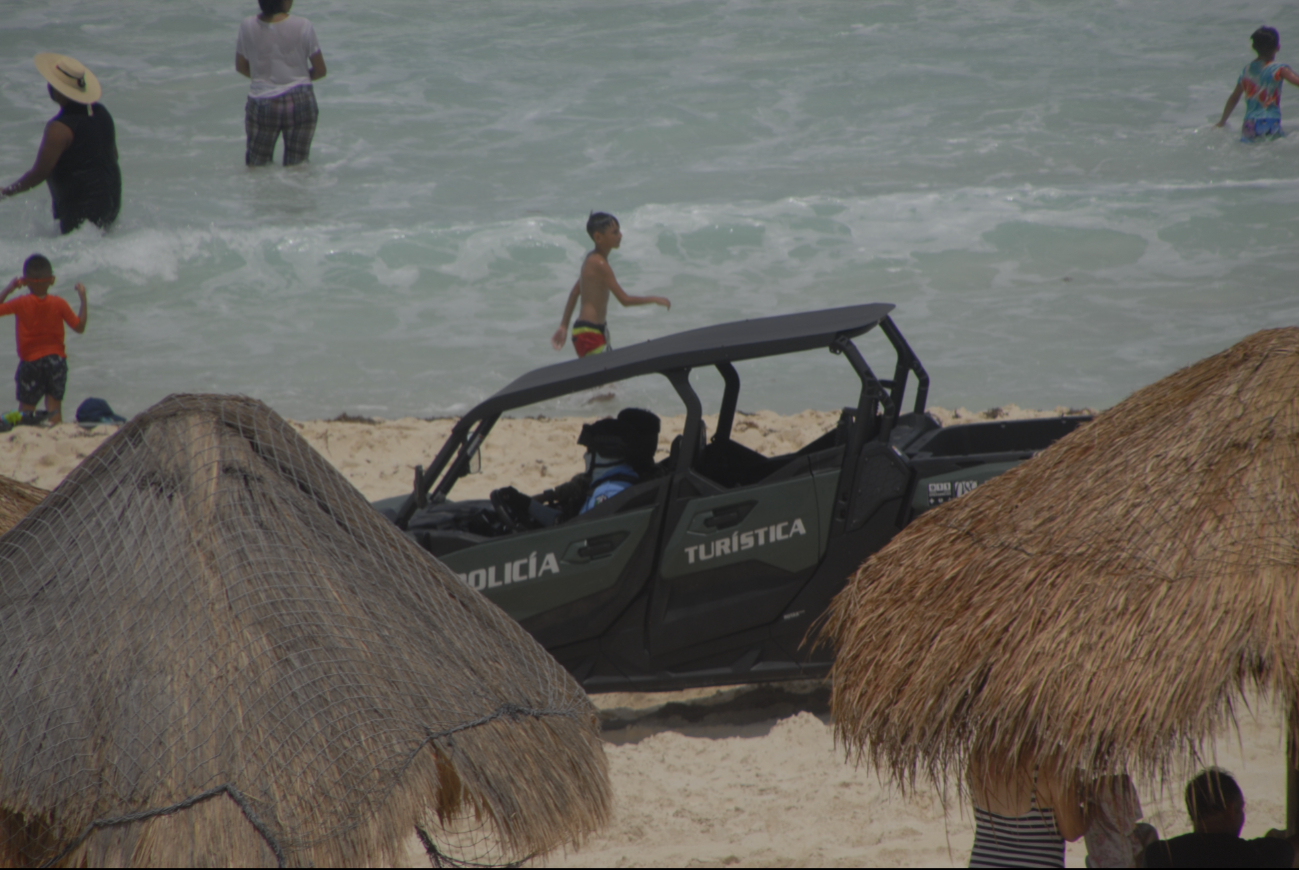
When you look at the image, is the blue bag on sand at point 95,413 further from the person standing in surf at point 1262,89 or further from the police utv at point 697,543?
the person standing in surf at point 1262,89

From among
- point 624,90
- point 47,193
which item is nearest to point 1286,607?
point 47,193

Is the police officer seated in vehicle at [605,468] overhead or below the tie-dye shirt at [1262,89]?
below

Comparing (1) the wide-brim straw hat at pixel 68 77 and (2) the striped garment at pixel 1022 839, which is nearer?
(2) the striped garment at pixel 1022 839

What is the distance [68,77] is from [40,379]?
3.87m

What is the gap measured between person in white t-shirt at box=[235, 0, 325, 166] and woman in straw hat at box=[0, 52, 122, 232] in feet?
6.16

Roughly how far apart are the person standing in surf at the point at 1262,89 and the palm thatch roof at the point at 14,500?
13933mm

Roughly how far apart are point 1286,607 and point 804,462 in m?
2.25

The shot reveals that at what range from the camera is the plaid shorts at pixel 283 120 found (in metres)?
14.3

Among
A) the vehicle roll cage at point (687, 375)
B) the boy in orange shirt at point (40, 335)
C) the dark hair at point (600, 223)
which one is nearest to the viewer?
the vehicle roll cage at point (687, 375)

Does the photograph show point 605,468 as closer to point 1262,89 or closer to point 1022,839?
point 1022,839

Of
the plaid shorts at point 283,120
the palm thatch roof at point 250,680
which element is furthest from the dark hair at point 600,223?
the plaid shorts at point 283,120

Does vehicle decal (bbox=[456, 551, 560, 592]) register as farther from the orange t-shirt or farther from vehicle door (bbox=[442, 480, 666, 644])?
the orange t-shirt

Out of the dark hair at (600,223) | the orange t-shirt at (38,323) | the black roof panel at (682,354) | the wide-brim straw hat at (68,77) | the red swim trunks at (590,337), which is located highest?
the wide-brim straw hat at (68,77)

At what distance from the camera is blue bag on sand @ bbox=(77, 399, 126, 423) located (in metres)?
8.84
